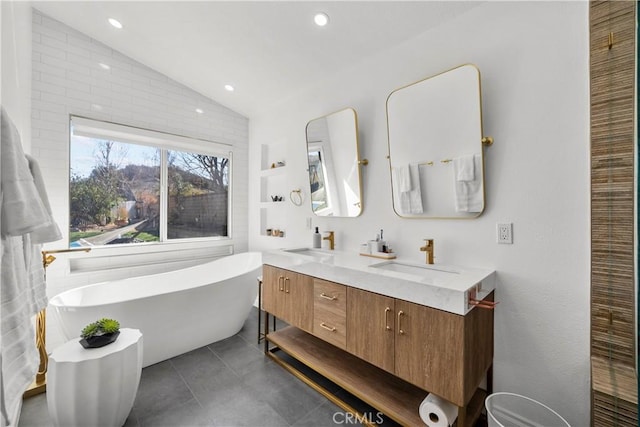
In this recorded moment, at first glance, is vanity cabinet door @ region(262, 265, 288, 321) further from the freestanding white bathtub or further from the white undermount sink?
the white undermount sink

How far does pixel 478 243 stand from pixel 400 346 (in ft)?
2.70

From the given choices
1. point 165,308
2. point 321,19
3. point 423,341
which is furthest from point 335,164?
point 165,308

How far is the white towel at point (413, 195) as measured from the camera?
6.45 feet

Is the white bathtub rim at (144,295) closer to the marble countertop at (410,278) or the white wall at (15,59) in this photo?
the marble countertop at (410,278)

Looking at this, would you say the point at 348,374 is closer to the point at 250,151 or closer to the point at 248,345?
the point at 248,345

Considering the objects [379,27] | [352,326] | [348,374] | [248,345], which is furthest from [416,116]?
[248,345]

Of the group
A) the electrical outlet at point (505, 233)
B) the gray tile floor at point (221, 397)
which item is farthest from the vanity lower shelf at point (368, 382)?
the electrical outlet at point (505, 233)

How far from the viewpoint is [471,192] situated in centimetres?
173

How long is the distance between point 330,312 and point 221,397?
0.98 metres

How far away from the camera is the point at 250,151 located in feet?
12.8

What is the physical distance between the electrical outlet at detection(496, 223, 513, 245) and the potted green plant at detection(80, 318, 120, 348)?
2.40 meters

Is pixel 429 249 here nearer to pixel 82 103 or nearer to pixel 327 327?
pixel 327 327

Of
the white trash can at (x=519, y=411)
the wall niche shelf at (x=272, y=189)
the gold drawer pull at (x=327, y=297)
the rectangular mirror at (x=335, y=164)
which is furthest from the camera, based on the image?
the wall niche shelf at (x=272, y=189)

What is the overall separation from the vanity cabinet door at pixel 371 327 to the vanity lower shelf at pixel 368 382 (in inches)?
8.8
